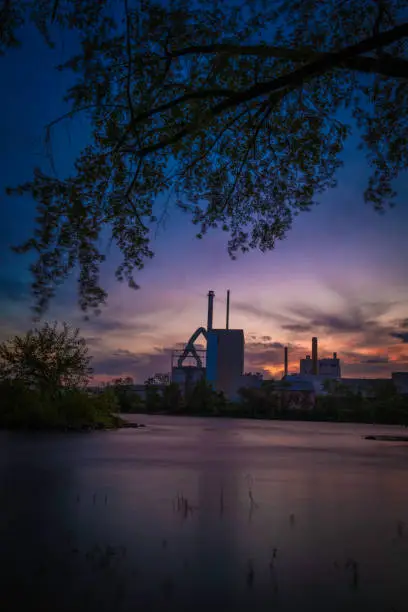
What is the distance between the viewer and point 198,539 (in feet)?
19.9

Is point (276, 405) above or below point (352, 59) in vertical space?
below

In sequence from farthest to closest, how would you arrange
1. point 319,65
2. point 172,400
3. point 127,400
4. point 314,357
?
point 314,357
point 172,400
point 127,400
point 319,65

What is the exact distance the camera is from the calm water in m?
4.12

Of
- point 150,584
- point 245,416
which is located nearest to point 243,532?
point 150,584

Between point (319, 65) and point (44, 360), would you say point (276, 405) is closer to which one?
point (44, 360)

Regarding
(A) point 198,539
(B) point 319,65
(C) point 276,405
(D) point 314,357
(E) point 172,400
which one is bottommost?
(A) point 198,539

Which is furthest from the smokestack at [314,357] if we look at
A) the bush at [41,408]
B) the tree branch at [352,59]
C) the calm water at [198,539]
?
the tree branch at [352,59]

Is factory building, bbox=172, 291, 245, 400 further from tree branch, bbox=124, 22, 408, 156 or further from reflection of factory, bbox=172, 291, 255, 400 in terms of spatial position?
tree branch, bbox=124, 22, 408, 156

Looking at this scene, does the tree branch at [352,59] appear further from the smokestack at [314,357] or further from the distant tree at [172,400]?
the smokestack at [314,357]

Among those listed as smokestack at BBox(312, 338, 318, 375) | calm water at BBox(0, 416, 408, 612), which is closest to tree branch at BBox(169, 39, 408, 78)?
calm water at BBox(0, 416, 408, 612)

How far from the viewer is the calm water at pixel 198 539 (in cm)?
412

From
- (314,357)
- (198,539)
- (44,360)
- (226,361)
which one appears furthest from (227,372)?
(198,539)

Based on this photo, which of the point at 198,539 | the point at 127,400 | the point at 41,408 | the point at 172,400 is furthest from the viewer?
the point at 172,400

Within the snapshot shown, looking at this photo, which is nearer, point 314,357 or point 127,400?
point 127,400
